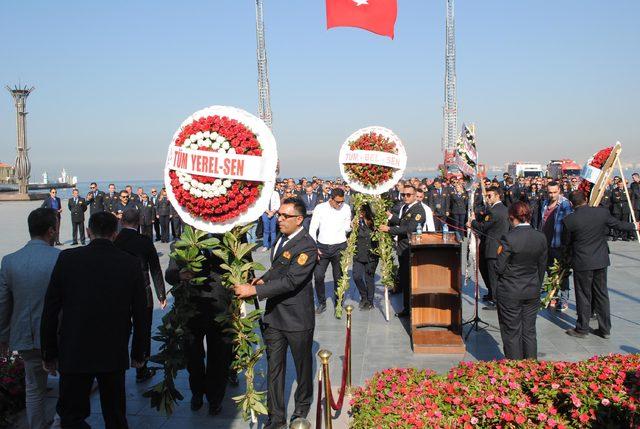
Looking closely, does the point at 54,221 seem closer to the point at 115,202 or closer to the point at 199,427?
the point at 199,427

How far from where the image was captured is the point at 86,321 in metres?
3.70

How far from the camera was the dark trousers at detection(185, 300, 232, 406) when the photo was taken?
16.6 ft

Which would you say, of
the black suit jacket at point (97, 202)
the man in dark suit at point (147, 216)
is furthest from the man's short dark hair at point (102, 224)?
the black suit jacket at point (97, 202)

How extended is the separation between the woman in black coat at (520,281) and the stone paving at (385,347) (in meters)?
0.85

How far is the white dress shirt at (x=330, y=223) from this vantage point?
28.0 ft

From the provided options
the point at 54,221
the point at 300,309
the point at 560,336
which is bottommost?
the point at 560,336

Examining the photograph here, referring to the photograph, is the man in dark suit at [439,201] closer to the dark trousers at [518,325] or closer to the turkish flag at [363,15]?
the turkish flag at [363,15]

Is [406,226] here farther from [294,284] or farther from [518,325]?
[294,284]

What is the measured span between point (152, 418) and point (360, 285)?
4.65 meters

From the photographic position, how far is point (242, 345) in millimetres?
4305

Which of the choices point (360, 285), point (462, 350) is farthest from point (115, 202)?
point (462, 350)

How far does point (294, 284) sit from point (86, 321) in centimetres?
166

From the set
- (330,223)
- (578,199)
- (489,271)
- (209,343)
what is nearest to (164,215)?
(330,223)

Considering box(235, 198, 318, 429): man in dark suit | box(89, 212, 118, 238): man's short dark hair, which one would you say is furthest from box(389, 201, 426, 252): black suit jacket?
box(89, 212, 118, 238): man's short dark hair
